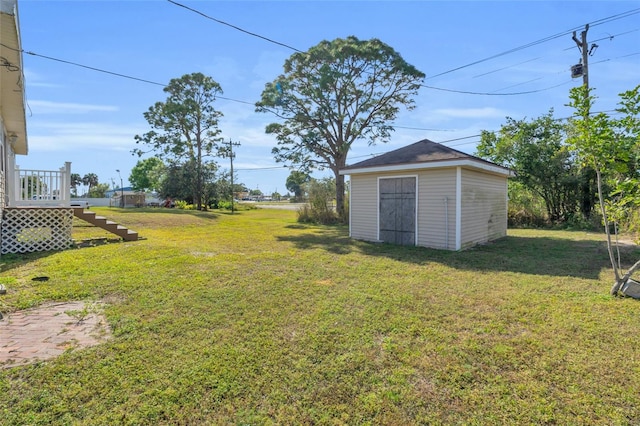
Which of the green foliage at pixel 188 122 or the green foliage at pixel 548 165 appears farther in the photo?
the green foliage at pixel 188 122

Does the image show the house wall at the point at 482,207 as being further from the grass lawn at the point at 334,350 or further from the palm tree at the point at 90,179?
the palm tree at the point at 90,179

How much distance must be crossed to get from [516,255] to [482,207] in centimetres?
223

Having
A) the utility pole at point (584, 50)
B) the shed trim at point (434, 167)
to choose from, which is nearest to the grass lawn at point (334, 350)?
the shed trim at point (434, 167)

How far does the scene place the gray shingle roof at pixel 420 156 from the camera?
7715mm

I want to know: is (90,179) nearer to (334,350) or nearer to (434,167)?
(434,167)

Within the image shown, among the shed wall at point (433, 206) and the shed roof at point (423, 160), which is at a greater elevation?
the shed roof at point (423, 160)

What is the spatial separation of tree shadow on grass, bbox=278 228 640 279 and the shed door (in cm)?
46

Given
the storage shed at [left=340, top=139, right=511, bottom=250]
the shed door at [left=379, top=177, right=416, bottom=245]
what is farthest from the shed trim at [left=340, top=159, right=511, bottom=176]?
the shed door at [left=379, top=177, right=416, bottom=245]

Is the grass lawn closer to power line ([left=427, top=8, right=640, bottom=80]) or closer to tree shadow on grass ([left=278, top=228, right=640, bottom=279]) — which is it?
tree shadow on grass ([left=278, top=228, right=640, bottom=279])

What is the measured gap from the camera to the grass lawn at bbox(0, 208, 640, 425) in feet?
6.57

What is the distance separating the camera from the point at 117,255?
6.46 m

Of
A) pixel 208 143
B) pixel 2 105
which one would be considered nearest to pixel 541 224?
pixel 2 105

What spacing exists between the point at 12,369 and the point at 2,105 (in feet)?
25.6

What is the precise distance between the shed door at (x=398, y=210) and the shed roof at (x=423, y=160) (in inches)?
18.5
